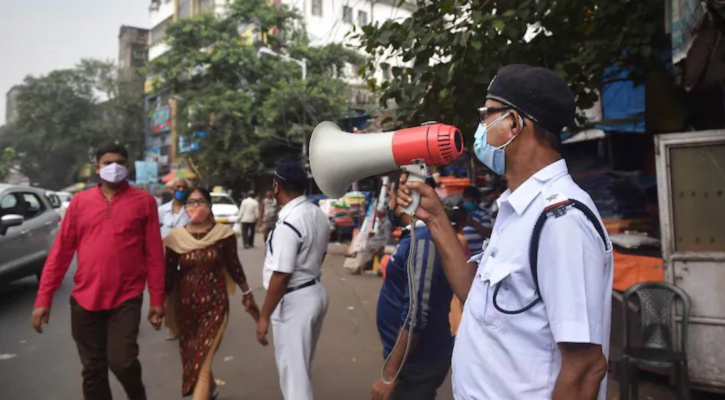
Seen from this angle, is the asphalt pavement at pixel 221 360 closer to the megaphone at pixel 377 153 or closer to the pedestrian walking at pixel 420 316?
the pedestrian walking at pixel 420 316

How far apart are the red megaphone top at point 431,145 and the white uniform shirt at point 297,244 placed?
1.37m

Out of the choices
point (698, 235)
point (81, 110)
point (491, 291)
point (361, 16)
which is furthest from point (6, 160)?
point (491, 291)

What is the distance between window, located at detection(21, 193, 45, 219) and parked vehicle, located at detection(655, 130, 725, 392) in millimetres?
7604

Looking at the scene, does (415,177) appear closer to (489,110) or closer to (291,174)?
(489,110)

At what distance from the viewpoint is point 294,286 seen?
9.45ft

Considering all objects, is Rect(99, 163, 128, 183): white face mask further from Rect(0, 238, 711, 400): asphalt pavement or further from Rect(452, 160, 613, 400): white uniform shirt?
Rect(452, 160, 613, 400): white uniform shirt

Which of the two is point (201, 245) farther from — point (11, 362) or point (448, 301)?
point (11, 362)

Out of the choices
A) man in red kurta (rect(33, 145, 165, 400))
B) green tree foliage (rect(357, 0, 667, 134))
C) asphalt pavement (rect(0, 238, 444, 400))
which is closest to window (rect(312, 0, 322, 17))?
asphalt pavement (rect(0, 238, 444, 400))

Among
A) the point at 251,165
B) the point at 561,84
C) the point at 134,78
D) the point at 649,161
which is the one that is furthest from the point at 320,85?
the point at 134,78

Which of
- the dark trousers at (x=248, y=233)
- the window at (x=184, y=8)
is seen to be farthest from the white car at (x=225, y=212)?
the window at (x=184, y=8)

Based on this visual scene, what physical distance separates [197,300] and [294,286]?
0.97m

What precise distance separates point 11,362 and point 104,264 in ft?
8.45

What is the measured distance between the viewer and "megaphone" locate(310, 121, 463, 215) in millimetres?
1531

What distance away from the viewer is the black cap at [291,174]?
Result: 2984 millimetres
